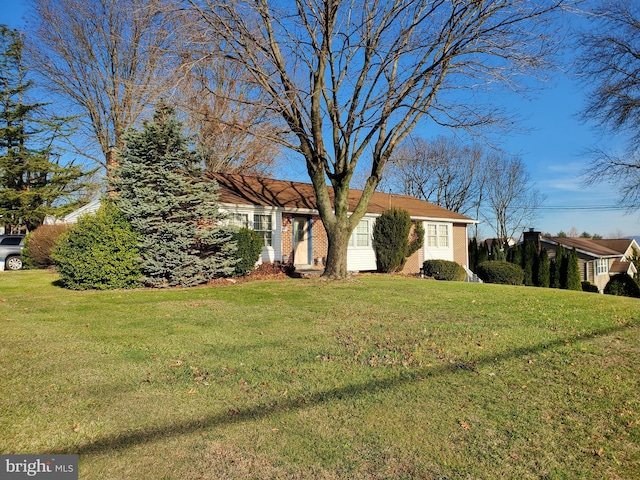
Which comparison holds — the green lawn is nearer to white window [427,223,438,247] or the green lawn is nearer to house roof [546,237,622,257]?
white window [427,223,438,247]

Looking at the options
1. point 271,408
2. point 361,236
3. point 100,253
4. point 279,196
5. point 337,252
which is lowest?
point 271,408

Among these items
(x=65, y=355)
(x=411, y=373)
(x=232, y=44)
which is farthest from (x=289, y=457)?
(x=232, y=44)

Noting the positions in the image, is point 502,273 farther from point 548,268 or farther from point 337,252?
point 337,252

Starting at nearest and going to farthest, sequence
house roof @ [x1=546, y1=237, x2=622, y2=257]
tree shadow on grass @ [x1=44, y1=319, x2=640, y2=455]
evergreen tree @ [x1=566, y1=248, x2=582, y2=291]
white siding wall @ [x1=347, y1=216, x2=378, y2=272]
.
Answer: tree shadow on grass @ [x1=44, y1=319, x2=640, y2=455], white siding wall @ [x1=347, y1=216, x2=378, y2=272], evergreen tree @ [x1=566, y1=248, x2=582, y2=291], house roof @ [x1=546, y1=237, x2=622, y2=257]

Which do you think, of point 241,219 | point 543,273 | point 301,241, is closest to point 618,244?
point 543,273

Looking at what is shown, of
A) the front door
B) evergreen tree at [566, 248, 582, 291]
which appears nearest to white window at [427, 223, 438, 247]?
the front door

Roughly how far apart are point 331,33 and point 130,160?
686cm

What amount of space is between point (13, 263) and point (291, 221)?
13164 millimetres

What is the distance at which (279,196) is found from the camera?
18.1m

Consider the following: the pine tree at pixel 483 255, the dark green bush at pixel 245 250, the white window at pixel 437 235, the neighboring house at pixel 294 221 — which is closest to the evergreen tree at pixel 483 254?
the pine tree at pixel 483 255

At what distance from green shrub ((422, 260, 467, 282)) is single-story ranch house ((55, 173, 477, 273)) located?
121cm

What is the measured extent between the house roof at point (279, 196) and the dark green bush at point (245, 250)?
217cm

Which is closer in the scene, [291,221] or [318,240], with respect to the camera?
[291,221]
